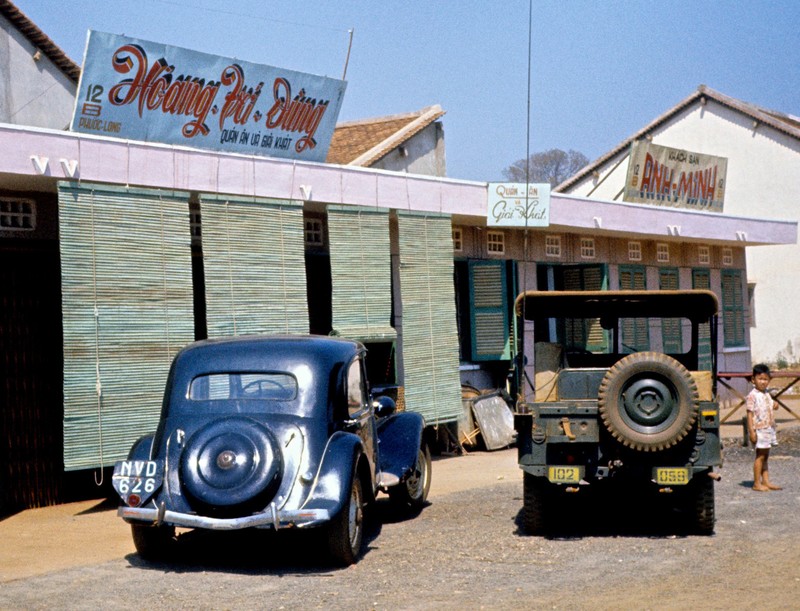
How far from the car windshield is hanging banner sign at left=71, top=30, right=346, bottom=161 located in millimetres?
4260

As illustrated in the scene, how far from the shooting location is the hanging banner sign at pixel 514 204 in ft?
52.6

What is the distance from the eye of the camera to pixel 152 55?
1189 centimetres

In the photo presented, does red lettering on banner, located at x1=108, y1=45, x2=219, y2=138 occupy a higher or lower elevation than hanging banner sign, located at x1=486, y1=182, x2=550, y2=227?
higher

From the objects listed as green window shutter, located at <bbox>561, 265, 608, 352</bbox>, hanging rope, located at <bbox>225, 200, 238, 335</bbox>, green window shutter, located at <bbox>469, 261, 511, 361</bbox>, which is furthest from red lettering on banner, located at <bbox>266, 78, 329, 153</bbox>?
green window shutter, located at <bbox>561, 265, 608, 352</bbox>

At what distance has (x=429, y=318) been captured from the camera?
15156mm

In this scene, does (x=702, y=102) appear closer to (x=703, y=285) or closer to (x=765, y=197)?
(x=765, y=197)

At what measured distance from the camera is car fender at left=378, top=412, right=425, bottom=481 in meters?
10.0

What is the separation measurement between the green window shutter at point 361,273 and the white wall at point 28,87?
14.5m

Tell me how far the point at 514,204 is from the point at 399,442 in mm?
6669

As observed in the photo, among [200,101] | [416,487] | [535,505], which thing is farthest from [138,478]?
[200,101]

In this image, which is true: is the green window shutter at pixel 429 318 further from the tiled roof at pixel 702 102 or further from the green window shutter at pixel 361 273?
the tiled roof at pixel 702 102

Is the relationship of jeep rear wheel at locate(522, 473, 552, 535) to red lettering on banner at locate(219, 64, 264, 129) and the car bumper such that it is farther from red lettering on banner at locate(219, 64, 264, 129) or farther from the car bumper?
red lettering on banner at locate(219, 64, 264, 129)

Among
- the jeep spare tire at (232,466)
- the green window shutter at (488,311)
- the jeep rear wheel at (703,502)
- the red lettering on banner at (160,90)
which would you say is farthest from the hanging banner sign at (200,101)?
the jeep rear wheel at (703,502)

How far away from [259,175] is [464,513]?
472cm
